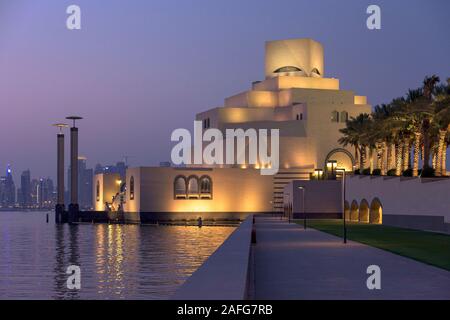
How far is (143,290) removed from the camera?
1069 inches

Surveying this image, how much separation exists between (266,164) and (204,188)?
9123mm

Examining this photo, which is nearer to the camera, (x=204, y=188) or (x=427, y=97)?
(x=427, y=97)

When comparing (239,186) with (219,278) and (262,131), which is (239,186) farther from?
(219,278)

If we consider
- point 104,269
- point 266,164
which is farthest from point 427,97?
point 266,164

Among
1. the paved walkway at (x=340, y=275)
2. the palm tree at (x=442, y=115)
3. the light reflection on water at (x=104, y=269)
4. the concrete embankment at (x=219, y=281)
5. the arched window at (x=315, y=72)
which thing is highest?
the arched window at (x=315, y=72)

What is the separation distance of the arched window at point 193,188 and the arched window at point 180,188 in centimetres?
70

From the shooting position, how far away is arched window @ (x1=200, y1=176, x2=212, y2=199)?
4505 inches

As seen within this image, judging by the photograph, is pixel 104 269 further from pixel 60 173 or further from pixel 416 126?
pixel 60 173

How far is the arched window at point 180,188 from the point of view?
114m

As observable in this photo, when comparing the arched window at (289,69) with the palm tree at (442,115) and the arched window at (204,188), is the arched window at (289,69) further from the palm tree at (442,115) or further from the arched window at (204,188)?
the palm tree at (442,115)

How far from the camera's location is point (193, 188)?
116 meters

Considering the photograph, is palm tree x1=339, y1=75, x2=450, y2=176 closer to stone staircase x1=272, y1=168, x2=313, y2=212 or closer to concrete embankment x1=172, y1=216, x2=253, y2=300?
concrete embankment x1=172, y1=216, x2=253, y2=300

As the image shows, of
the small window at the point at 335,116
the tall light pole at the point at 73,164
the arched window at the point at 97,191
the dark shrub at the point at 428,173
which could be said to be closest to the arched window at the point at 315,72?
the small window at the point at 335,116
